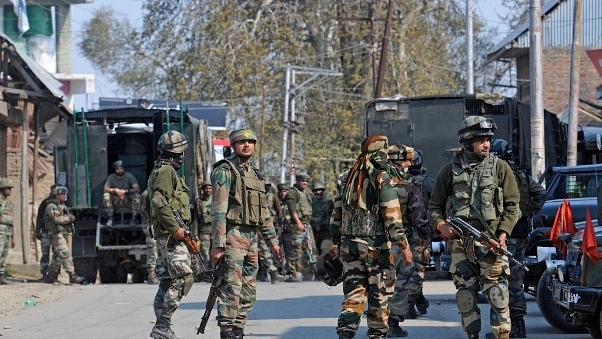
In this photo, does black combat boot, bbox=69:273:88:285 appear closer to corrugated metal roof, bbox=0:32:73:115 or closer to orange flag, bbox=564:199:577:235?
corrugated metal roof, bbox=0:32:73:115

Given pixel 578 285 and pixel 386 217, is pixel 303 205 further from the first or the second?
pixel 386 217

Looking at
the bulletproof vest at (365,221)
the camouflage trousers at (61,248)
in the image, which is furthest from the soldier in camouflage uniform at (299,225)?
the bulletproof vest at (365,221)

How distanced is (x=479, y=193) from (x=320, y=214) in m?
12.6

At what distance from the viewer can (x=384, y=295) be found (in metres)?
10.0

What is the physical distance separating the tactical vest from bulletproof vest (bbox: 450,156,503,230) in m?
1.79

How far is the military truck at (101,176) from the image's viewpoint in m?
21.2

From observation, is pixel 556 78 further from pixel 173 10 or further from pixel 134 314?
pixel 134 314

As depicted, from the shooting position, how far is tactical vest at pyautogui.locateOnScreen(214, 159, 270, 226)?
1076 centimetres

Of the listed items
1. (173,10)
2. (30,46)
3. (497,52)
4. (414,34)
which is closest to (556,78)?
(497,52)

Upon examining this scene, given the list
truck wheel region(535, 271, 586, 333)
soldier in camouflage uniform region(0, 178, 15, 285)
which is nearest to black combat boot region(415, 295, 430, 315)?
truck wheel region(535, 271, 586, 333)

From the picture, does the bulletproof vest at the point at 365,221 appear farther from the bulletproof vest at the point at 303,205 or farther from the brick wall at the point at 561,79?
the brick wall at the point at 561,79

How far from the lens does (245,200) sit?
1080cm

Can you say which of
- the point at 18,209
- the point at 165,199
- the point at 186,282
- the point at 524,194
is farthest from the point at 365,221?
the point at 18,209

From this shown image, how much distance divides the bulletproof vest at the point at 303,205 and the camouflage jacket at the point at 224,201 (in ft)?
37.7
